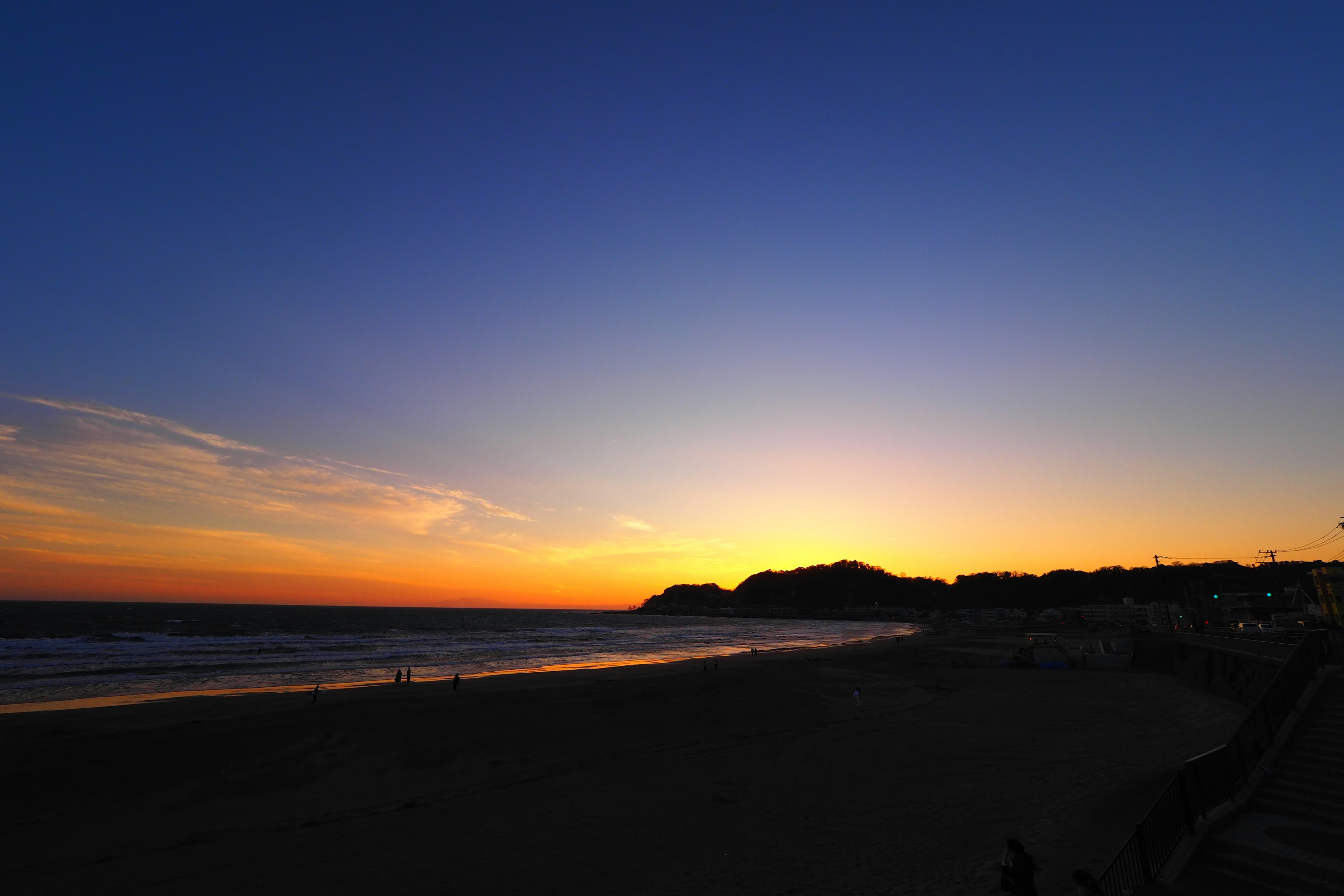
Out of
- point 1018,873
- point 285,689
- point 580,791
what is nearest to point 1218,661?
point 1018,873

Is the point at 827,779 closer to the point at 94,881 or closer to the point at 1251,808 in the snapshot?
the point at 1251,808

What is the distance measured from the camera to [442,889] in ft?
37.0

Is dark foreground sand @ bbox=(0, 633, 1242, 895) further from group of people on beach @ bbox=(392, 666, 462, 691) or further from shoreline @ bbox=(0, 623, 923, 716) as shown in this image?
group of people on beach @ bbox=(392, 666, 462, 691)

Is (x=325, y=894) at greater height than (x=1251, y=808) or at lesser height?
lesser

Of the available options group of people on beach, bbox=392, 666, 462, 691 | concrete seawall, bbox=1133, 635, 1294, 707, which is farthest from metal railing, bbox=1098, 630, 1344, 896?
group of people on beach, bbox=392, 666, 462, 691

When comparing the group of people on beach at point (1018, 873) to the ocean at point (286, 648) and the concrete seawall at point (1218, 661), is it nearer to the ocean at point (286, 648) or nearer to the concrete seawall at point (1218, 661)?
the concrete seawall at point (1218, 661)

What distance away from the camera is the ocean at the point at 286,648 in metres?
38.7

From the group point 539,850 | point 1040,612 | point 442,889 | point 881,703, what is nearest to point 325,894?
point 442,889

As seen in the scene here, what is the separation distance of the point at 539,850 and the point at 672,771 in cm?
651

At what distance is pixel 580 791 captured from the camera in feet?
55.5

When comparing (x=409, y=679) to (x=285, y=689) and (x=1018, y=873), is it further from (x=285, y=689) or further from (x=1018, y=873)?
(x=1018, y=873)

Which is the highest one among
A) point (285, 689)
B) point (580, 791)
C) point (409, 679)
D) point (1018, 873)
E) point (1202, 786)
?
point (1202, 786)

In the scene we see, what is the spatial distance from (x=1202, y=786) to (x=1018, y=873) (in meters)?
5.03

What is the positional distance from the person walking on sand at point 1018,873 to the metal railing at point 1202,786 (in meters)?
0.94
